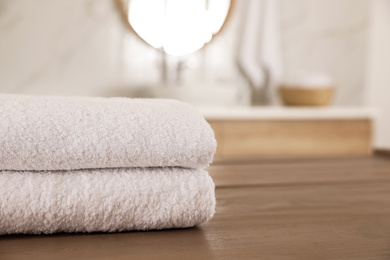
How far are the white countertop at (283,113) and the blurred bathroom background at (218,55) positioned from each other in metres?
0.11

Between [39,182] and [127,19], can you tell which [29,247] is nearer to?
[39,182]

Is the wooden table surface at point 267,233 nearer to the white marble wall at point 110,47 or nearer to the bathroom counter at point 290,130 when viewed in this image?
the bathroom counter at point 290,130

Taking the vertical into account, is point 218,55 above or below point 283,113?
above

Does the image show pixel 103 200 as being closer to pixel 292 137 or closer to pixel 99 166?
pixel 99 166

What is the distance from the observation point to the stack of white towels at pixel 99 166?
0.35m

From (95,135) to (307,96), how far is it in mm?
1580

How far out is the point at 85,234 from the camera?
1.21ft

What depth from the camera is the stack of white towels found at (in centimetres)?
35

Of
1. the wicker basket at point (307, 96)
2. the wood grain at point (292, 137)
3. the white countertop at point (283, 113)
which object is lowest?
the wood grain at point (292, 137)

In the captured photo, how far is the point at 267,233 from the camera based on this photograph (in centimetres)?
38

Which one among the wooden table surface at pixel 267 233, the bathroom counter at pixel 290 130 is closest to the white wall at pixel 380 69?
the bathroom counter at pixel 290 130

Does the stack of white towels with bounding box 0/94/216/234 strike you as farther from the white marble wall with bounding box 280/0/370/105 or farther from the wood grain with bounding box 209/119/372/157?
the white marble wall with bounding box 280/0/370/105

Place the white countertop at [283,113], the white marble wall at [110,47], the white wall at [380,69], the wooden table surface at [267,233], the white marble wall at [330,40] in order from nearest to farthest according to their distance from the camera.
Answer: the wooden table surface at [267,233]
the white countertop at [283,113]
the white marble wall at [110,47]
the white marble wall at [330,40]
the white wall at [380,69]

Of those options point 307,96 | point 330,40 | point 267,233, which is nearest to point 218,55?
point 307,96
